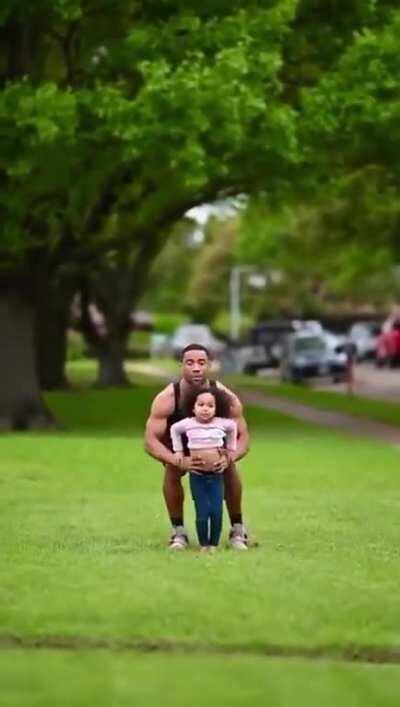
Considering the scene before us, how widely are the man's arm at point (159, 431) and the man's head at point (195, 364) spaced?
28cm

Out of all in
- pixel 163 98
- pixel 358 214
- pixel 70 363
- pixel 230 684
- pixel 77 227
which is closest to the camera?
pixel 230 684

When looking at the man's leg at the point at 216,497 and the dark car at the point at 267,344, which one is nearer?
the man's leg at the point at 216,497

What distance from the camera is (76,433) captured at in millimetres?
29656

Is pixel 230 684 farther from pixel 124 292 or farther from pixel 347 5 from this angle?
pixel 124 292

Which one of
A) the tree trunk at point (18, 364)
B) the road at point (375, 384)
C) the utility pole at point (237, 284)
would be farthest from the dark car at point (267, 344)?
the tree trunk at point (18, 364)

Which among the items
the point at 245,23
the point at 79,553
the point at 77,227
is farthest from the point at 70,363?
the point at 79,553

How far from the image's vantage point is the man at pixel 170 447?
1277cm

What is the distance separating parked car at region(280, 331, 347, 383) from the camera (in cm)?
5650

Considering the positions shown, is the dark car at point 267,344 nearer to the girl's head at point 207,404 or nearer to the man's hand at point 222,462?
the girl's head at point 207,404

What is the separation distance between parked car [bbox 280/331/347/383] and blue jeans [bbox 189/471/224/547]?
141 ft

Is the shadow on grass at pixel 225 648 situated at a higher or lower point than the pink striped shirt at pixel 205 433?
lower

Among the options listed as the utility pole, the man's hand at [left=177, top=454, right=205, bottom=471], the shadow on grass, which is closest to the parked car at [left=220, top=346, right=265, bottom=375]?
the utility pole

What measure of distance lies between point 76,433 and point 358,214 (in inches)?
684

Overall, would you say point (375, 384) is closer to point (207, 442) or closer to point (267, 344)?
point (267, 344)
